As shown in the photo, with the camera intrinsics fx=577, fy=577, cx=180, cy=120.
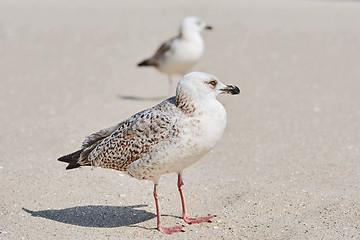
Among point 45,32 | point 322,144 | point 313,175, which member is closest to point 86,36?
point 45,32

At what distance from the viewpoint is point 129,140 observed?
5793 millimetres

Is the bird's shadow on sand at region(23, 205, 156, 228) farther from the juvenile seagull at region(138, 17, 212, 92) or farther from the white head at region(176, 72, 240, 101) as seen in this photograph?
the juvenile seagull at region(138, 17, 212, 92)

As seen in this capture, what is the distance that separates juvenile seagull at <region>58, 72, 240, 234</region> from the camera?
5398 mm

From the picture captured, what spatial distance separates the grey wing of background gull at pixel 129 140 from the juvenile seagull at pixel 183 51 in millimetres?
6173

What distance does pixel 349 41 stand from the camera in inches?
636

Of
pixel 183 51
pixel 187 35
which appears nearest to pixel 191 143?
pixel 183 51

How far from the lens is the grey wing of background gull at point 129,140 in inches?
220

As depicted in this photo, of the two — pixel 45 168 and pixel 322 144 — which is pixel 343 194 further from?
pixel 45 168

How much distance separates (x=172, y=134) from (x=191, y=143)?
8.7 inches

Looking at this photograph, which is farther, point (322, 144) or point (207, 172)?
point (322, 144)

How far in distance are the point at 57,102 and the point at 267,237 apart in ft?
23.0

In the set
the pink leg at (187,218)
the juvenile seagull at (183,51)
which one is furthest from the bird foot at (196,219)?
the juvenile seagull at (183,51)

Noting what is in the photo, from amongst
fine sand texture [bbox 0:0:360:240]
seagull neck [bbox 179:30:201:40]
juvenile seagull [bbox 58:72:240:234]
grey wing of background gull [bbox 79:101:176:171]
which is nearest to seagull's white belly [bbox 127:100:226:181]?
juvenile seagull [bbox 58:72:240:234]

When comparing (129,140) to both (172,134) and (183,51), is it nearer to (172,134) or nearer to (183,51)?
(172,134)
